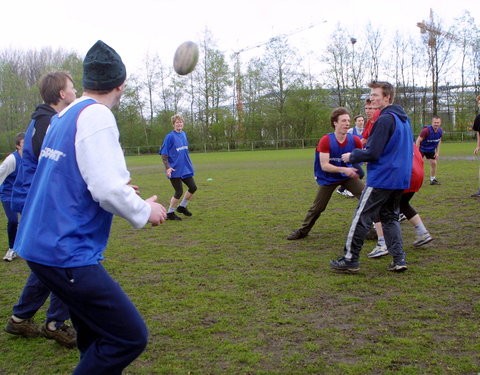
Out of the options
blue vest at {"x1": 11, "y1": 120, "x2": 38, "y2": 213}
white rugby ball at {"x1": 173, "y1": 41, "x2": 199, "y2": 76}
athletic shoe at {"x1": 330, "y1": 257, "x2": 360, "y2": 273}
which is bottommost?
athletic shoe at {"x1": 330, "y1": 257, "x2": 360, "y2": 273}

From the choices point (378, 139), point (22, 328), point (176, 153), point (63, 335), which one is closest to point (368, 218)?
point (378, 139)

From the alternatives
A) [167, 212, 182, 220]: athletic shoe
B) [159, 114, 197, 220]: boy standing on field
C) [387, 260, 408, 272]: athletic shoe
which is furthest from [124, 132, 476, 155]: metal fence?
[387, 260, 408, 272]: athletic shoe

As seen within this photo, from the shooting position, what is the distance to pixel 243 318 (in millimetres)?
4207

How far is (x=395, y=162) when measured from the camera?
5195 mm

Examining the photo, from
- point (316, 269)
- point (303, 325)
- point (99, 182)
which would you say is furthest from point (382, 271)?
point (99, 182)

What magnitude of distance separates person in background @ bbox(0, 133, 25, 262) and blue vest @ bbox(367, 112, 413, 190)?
4543 mm

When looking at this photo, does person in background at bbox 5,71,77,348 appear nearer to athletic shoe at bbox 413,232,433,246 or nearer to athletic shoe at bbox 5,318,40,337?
athletic shoe at bbox 5,318,40,337

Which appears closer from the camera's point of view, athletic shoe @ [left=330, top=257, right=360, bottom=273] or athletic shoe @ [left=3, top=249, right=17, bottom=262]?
athletic shoe @ [left=330, top=257, right=360, bottom=273]

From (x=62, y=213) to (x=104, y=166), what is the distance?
0.32m

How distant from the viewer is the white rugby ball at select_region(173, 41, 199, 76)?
7.00m

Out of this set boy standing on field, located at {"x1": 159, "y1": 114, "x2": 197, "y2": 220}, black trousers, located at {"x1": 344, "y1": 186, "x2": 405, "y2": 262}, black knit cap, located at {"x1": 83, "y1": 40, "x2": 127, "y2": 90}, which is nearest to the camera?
black knit cap, located at {"x1": 83, "y1": 40, "x2": 127, "y2": 90}

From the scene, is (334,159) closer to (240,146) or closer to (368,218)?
(368,218)

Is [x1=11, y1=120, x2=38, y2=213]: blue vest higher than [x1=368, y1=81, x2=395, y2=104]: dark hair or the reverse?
the reverse

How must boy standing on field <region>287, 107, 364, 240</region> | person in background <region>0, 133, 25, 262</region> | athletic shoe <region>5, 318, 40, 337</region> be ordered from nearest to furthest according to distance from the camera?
athletic shoe <region>5, 318, 40, 337</region> → person in background <region>0, 133, 25, 262</region> → boy standing on field <region>287, 107, 364, 240</region>
